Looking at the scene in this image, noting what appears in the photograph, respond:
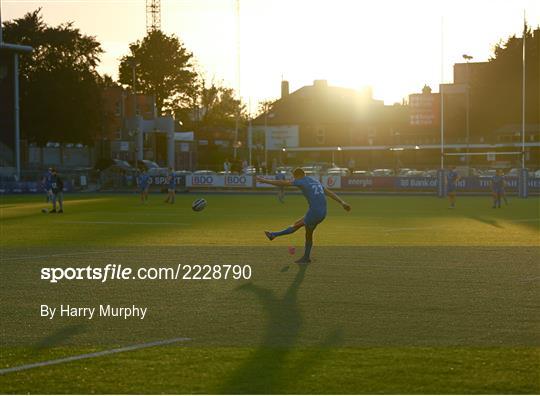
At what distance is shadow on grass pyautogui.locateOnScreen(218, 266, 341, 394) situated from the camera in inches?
302

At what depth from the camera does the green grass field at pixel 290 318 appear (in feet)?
26.1

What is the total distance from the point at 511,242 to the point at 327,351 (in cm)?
1429

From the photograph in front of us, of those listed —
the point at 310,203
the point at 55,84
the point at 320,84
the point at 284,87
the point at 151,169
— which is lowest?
the point at 310,203

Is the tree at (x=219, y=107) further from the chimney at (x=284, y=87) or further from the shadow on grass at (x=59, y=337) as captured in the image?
the shadow on grass at (x=59, y=337)

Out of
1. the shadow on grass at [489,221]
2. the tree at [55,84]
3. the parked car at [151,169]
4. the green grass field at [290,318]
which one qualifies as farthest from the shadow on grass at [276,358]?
the tree at [55,84]

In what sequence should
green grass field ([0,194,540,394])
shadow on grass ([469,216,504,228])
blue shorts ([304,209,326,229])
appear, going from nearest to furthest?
green grass field ([0,194,540,394]), blue shorts ([304,209,326,229]), shadow on grass ([469,216,504,228])

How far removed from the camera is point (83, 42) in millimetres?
78812

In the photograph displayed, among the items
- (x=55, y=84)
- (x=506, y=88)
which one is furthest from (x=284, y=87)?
(x=55, y=84)

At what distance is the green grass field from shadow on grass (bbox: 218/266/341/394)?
2 centimetres

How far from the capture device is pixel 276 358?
8.73 metres

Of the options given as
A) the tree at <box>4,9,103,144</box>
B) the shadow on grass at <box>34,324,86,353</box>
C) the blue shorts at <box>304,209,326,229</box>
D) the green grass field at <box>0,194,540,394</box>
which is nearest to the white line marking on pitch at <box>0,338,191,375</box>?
the green grass field at <box>0,194,540,394</box>

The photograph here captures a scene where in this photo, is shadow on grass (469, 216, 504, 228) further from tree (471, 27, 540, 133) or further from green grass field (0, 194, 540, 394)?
tree (471, 27, 540, 133)

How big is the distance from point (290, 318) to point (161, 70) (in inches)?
3962

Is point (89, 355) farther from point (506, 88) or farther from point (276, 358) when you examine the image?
point (506, 88)
